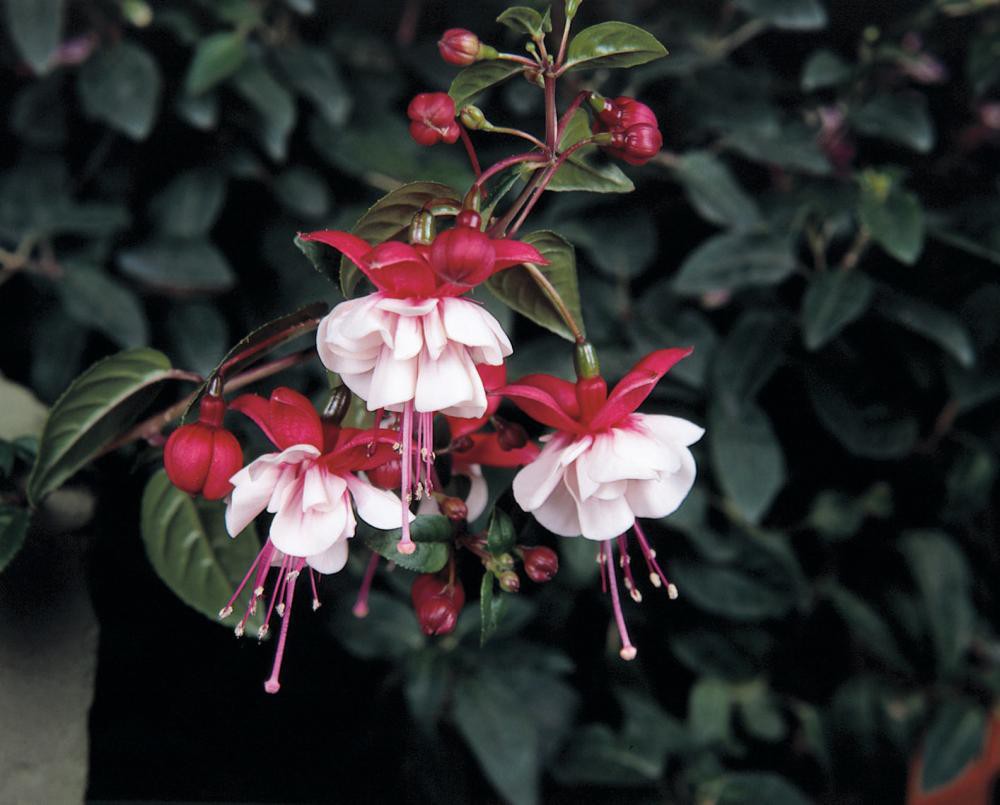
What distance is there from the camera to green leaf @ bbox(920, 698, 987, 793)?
965mm

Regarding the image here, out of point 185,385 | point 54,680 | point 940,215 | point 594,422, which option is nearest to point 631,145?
point 594,422

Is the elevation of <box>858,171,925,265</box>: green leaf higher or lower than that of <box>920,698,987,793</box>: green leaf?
higher

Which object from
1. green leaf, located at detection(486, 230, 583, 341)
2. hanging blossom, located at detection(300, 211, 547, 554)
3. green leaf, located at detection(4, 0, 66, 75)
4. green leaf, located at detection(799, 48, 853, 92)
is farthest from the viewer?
green leaf, located at detection(799, 48, 853, 92)

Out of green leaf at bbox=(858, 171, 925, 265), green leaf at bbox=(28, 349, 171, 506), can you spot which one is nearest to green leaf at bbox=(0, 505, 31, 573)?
green leaf at bbox=(28, 349, 171, 506)

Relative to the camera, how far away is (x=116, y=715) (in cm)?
90

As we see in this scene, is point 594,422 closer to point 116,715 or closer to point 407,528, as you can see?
point 407,528

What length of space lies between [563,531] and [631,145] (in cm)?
18

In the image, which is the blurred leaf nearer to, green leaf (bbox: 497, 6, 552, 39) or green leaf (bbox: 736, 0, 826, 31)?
green leaf (bbox: 736, 0, 826, 31)

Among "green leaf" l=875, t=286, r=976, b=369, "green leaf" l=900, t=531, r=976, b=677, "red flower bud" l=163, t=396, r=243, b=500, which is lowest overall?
"green leaf" l=900, t=531, r=976, b=677

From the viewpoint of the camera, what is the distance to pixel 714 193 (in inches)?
35.3

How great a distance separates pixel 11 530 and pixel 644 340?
1.88ft

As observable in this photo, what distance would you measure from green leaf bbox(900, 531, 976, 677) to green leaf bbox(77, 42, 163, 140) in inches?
34.5

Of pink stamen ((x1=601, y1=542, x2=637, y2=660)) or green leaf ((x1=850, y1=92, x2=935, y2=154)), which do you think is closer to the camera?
pink stamen ((x1=601, y1=542, x2=637, y2=660))

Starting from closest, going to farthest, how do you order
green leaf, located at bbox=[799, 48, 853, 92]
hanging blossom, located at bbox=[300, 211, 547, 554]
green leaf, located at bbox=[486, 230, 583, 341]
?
hanging blossom, located at bbox=[300, 211, 547, 554], green leaf, located at bbox=[486, 230, 583, 341], green leaf, located at bbox=[799, 48, 853, 92]
